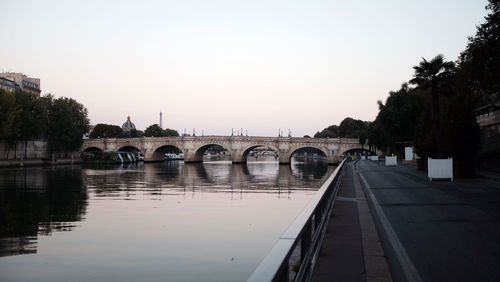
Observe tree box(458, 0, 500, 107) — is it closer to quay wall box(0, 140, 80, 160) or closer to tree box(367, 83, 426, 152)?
tree box(367, 83, 426, 152)

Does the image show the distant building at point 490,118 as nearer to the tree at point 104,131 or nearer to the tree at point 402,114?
the tree at point 402,114

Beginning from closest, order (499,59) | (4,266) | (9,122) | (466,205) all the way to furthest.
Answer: (4,266) → (466,205) → (499,59) → (9,122)

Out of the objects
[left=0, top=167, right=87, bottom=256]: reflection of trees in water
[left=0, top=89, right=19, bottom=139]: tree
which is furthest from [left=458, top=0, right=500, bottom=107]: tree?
[left=0, top=89, right=19, bottom=139]: tree

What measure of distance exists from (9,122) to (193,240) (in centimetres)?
6517

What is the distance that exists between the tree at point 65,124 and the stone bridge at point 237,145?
1253cm

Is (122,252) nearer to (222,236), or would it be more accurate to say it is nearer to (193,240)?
(193,240)

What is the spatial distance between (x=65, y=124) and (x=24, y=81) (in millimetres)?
44110

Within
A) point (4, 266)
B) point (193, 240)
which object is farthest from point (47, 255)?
point (193, 240)

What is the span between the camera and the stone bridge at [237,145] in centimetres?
9200

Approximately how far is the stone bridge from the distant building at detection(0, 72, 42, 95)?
29.6 meters

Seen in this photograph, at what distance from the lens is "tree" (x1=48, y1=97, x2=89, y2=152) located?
3499 inches

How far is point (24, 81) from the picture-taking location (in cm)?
12369

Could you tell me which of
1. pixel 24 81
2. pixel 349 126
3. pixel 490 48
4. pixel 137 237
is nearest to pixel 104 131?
pixel 24 81

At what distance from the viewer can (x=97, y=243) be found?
1385cm
